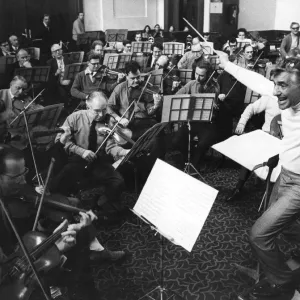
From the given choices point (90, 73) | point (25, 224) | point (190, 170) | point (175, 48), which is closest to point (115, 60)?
point (90, 73)

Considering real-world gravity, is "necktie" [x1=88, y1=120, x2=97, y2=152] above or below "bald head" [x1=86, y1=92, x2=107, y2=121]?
below

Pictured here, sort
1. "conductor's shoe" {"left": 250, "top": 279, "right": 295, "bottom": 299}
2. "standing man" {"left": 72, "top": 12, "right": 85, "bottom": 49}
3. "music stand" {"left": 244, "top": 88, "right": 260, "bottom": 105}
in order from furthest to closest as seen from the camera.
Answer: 1. "standing man" {"left": 72, "top": 12, "right": 85, "bottom": 49}
2. "music stand" {"left": 244, "top": 88, "right": 260, "bottom": 105}
3. "conductor's shoe" {"left": 250, "top": 279, "right": 295, "bottom": 299}

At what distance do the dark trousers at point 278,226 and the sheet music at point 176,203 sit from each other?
0.55m

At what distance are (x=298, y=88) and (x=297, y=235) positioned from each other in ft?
3.76

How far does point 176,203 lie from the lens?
2184 millimetres

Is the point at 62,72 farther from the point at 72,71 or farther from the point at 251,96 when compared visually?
the point at 251,96

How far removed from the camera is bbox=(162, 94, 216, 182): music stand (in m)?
4.05

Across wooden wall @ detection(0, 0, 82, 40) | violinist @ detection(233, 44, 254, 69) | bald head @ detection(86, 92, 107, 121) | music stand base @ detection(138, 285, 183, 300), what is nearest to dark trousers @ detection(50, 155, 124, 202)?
bald head @ detection(86, 92, 107, 121)

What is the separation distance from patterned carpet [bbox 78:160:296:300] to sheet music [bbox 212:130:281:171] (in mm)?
789

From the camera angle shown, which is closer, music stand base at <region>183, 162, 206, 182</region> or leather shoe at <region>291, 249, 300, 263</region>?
leather shoe at <region>291, 249, 300, 263</region>

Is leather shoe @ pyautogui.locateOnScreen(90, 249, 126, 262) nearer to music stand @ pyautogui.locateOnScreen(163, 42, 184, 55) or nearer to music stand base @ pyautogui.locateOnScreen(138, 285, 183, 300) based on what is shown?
music stand base @ pyautogui.locateOnScreen(138, 285, 183, 300)

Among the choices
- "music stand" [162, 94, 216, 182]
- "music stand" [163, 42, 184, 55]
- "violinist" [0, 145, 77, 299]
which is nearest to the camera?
"violinist" [0, 145, 77, 299]

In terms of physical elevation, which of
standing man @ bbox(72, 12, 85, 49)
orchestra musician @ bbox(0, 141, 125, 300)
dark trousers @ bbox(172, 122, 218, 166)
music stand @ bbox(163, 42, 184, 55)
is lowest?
dark trousers @ bbox(172, 122, 218, 166)

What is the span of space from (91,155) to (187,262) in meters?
1.25
